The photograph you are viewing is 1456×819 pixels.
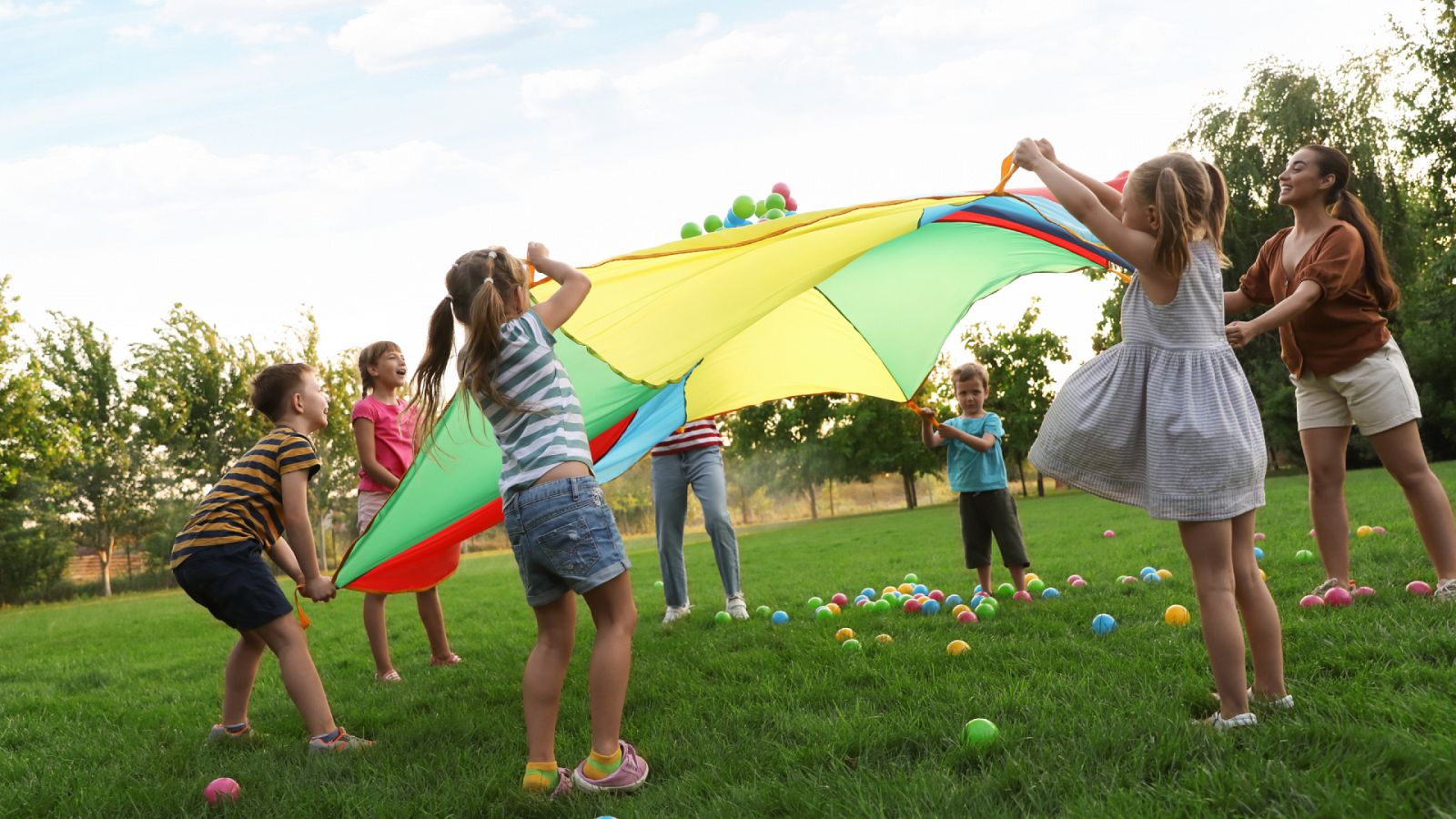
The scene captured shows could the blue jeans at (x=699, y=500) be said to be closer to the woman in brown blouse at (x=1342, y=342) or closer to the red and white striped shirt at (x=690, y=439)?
the red and white striped shirt at (x=690, y=439)

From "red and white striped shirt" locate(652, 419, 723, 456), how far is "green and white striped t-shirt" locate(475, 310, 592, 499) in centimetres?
253

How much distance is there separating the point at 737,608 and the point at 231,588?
2.89 m

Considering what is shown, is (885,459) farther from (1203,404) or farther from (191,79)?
(1203,404)

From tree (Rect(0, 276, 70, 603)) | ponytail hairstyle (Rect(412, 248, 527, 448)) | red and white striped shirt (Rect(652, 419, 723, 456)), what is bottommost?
tree (Rect(0, 276, 70, 603))

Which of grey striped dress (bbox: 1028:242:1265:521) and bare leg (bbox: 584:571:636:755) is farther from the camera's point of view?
bare leg (bbox: 584:571:636:755)

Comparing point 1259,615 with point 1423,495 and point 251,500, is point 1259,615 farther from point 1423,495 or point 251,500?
point 251,500

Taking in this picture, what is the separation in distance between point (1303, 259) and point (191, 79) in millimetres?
7867

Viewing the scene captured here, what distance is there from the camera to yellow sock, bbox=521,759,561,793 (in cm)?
264

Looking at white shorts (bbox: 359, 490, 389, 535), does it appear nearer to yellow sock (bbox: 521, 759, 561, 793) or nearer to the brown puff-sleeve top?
yellow sock (bbox: 521, 759, 561, 793)

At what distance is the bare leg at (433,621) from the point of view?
484 cm

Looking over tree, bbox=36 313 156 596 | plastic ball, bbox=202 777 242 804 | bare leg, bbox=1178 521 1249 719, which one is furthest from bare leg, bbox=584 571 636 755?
tree, bbox=36 313 156 596

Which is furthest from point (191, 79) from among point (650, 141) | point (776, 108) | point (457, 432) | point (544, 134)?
point (457, 432)

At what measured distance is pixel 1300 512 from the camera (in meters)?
8.64

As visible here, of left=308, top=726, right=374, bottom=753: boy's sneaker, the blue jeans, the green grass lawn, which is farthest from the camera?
the blue jeans
